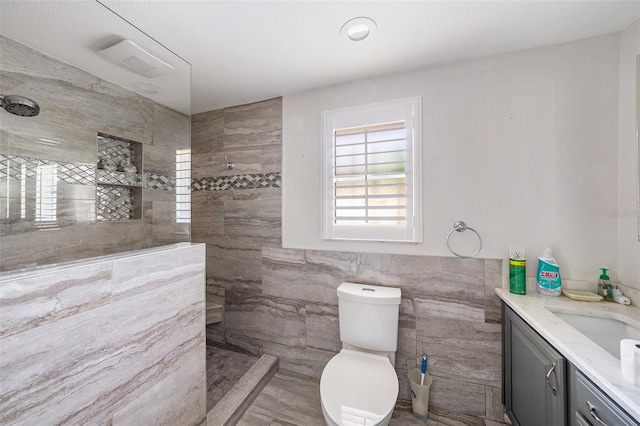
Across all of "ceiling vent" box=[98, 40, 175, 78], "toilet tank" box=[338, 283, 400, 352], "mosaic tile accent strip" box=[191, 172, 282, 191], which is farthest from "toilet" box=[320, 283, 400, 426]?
"ceiling vent" box=[98, 40, 175, 78]

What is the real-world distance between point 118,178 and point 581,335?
249cm

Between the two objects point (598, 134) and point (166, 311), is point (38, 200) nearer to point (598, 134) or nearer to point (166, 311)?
point (166, 311)

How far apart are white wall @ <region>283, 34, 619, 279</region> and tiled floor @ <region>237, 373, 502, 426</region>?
999mm

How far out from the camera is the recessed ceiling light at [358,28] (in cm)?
119

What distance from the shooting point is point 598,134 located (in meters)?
1.31

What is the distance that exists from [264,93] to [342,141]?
Answer: 0.76 metres

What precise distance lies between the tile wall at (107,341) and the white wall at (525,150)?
120cm

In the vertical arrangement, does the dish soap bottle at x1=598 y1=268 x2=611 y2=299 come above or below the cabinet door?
above

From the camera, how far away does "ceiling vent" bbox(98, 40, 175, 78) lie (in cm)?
130

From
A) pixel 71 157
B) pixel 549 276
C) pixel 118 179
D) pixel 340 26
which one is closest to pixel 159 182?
pixel 118 179

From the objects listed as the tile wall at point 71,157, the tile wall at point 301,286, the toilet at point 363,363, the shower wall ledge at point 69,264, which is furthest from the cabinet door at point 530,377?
the tile wall at point 71,157

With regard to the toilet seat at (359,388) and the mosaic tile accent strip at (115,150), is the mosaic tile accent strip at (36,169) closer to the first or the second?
the mosaic tile accent strip at (115,150)

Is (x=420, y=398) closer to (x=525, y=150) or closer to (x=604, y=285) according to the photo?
(x=604, y=285)

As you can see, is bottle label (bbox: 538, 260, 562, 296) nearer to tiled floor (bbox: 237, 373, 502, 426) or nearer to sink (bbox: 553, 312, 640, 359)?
sink (bbox: 553, 312, 640, 359)
